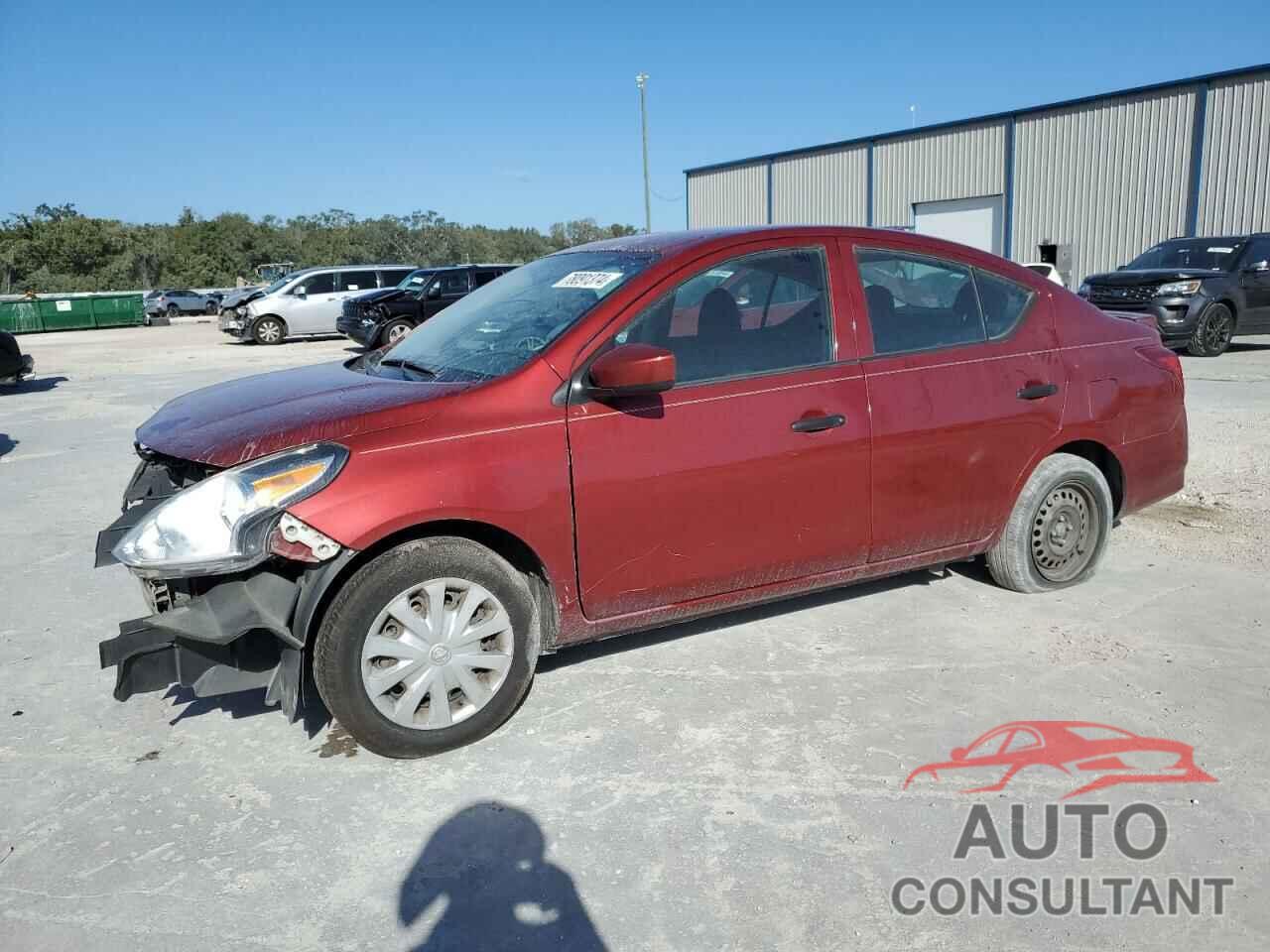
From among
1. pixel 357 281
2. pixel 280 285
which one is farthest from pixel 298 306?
pixel 357 281

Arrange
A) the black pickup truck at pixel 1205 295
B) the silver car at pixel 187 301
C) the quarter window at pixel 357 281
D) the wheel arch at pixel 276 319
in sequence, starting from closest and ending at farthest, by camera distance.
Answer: the black pickup truck at pixel 1205 295 < the wheel arch at pixel 276 319 < the quarter window at pixel 357 281 < the silver car at pixel 187 301

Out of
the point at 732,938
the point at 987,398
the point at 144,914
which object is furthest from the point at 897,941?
the point at 987,398

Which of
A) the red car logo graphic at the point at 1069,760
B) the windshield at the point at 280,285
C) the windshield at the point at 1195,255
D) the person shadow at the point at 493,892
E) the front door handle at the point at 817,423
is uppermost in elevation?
the windshield at the point at 280,285

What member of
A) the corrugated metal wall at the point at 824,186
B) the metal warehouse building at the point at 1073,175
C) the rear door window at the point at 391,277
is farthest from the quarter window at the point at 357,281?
the corrugated metal wall at the point at 824,186

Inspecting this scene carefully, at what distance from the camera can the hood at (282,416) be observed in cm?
317

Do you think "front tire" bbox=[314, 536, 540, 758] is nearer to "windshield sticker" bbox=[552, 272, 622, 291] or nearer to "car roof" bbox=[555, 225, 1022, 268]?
"windshield sticker" bbox=[552, 272, 622, 291]

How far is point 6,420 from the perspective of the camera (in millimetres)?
11570

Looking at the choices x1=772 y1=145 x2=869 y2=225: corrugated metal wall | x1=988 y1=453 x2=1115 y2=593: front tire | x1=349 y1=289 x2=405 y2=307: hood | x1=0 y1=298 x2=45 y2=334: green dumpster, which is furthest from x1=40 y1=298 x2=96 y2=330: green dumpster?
x1=988 y1=453 x2=1115 y2=593: front tire

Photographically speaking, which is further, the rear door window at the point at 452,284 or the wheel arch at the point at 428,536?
the rear door window at the point at 452,284

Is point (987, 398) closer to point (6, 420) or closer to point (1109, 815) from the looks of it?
point (1109, 815)

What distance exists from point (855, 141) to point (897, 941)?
105 ft

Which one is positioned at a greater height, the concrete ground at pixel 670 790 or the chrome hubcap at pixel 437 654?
the chrome hubcap at pixel 437 654

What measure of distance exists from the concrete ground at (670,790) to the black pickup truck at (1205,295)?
1013 cm

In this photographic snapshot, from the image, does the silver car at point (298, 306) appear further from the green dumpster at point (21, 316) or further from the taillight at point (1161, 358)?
the taillight at point (1161, 358)
